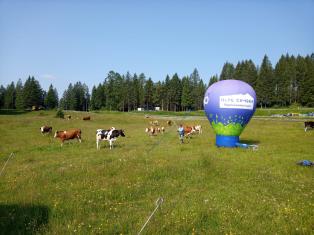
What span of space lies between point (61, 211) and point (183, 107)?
134146 mm

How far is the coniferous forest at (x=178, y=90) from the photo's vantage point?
11275 cm

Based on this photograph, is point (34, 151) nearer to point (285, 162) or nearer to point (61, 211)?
point (61, 211)

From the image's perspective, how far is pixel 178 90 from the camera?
13500 cm

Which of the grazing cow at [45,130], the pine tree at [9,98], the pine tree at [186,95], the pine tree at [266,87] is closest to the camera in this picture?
the grazing cow at [45,130]

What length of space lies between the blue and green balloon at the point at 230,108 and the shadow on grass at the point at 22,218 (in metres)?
19.9

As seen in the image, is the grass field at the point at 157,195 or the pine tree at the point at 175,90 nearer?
the grass field at the point at 157,195

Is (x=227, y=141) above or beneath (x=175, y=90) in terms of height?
beneath

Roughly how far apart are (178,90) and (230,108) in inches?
4267

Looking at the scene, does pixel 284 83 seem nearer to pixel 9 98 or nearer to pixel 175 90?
pixel 175 90

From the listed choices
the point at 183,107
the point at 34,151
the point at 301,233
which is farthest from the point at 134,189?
the point at 183,107

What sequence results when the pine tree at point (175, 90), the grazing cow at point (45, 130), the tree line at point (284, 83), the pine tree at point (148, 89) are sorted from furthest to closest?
1. the pine tree at point (148, 89)
2. the pine tree at point (175, 90)
3. the tree line at point (284, 83)
4. the grazing cow at point (45, 130)

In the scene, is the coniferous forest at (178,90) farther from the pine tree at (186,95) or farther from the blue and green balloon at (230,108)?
the blue and green balloon at (230,108)

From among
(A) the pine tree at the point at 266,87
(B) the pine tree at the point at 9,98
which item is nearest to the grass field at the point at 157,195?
(A) the pine tree at the point at 266,87

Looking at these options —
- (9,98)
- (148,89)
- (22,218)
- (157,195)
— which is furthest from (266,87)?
(9,98)
